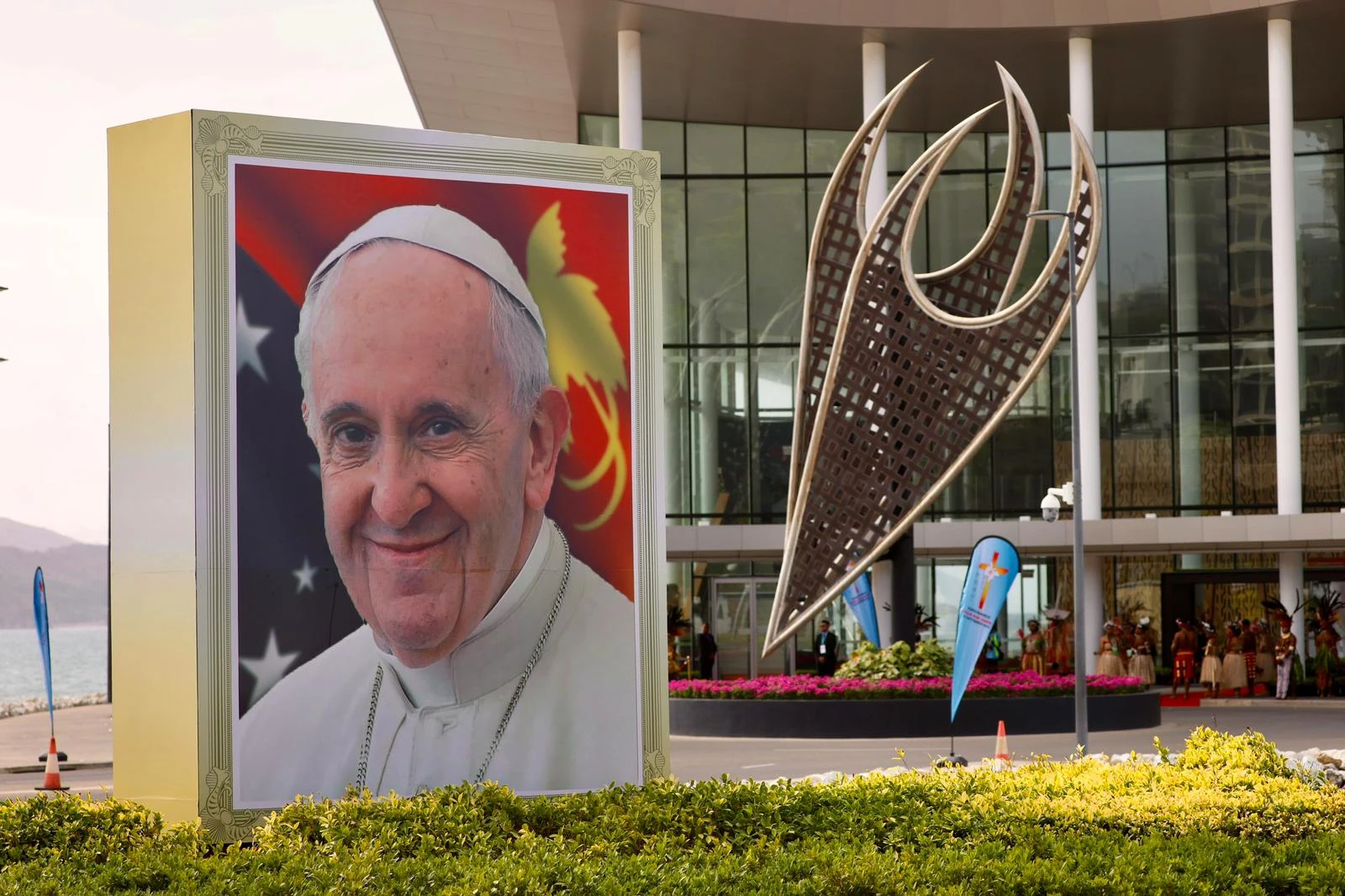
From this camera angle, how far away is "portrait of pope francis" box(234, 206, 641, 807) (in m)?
9.32

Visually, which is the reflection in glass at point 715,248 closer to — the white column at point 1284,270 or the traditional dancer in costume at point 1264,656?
the white column at point 1284,270

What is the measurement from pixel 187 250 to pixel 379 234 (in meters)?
1.10

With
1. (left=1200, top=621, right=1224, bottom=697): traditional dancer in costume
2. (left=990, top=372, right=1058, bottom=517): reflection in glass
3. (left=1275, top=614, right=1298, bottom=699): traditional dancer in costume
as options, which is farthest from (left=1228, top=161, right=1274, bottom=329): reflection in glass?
(left=1200, top=621, right=1224, bottom=697): traditional dancer in costume

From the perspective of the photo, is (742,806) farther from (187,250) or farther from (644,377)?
(187,250)

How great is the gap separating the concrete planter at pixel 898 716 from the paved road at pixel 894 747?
0.66 feet

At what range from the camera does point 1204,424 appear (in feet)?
137

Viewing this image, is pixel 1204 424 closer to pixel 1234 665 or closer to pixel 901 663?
pixel 1234 665

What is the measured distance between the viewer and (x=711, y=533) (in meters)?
36.4

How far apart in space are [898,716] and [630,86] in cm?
1753

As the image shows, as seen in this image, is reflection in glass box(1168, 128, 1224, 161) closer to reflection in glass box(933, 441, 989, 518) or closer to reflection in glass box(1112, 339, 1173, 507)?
reflection in glass box(1112, 339, 1173, 507)

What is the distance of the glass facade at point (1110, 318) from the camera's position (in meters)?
41.7

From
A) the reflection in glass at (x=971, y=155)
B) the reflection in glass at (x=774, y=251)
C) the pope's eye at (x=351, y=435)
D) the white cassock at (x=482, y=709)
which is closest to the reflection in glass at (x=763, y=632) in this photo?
the reflection in glass at (x=774, y=251)

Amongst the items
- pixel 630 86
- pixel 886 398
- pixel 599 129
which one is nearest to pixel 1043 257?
pixel 599 129

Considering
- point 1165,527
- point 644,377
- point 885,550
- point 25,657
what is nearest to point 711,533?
point 1165,527
